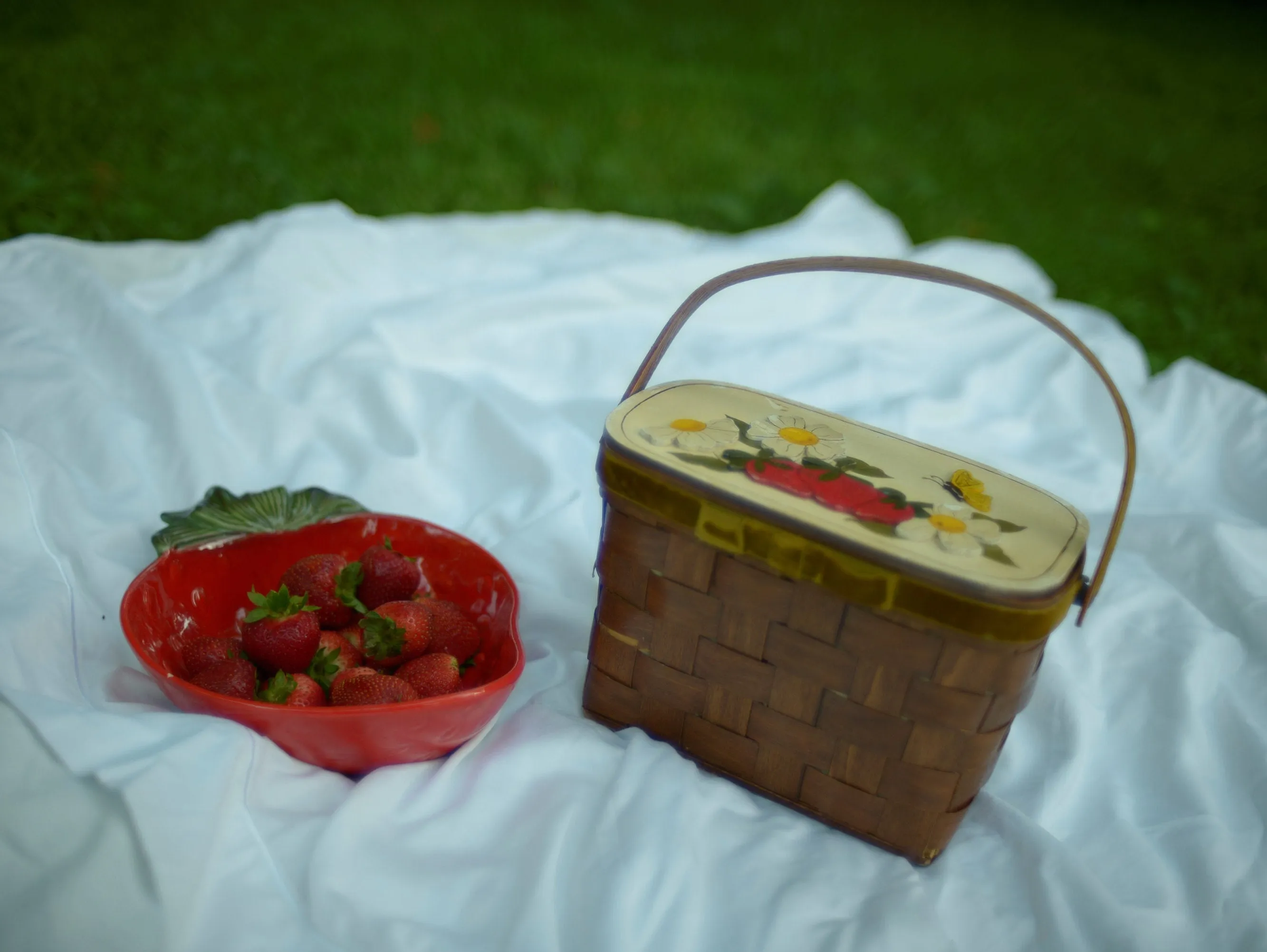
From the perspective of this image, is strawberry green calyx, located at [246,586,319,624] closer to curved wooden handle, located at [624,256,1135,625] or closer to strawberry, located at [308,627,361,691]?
strawberry, located at [308,627,361,691]

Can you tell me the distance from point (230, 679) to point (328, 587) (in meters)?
0.11

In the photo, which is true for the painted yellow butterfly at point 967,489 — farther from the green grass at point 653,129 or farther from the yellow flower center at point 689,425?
the green grass at point 653,129

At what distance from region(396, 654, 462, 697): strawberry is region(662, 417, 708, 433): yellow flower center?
0.24 meters

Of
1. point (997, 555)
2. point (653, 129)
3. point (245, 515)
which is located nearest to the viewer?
point (997, 555)

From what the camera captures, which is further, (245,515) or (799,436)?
(245,515)

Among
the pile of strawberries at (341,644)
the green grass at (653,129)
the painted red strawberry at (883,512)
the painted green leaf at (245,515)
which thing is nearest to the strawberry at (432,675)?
the pile of strawberries at (341,644)

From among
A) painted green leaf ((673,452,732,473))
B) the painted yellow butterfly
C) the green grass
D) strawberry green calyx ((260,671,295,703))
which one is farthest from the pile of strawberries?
the green grass

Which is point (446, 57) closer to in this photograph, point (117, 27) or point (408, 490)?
point (117, 27)

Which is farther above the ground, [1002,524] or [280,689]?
[1002,524]

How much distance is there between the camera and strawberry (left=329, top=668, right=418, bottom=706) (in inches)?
28.7

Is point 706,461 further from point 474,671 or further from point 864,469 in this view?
point 474,671

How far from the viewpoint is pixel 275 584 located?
0.90m

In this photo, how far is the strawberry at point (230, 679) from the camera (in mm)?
737

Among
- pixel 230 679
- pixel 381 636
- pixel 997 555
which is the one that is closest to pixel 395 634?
pixel 381 636
